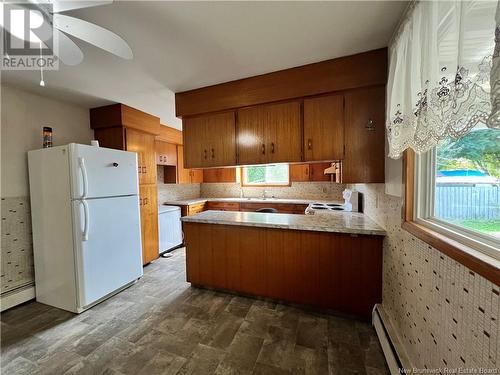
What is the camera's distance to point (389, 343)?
1419mm

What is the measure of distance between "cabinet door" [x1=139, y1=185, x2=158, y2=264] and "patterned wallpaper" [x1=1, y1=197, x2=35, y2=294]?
45.9 inches

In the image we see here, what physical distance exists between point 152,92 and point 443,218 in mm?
2892

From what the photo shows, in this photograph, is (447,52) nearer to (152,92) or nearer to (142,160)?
(152,92)

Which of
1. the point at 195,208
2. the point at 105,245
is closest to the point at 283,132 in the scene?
the point at 105,245

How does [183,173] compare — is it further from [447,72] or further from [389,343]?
[447,72]

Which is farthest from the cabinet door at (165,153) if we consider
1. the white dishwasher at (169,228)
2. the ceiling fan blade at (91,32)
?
the ceiling fan blade at (91,32)

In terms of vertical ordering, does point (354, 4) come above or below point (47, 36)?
above

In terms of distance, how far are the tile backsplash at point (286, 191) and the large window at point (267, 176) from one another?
122 millimetres

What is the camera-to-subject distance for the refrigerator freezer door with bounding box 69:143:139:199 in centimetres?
199

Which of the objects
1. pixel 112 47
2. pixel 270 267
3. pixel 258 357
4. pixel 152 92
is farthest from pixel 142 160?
pixel 258 357

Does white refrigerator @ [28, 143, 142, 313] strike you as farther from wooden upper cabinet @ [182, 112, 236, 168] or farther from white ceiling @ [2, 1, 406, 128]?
wooden upper cabinet @ [182, 112, 236, 168]

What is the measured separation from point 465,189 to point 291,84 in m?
1.58

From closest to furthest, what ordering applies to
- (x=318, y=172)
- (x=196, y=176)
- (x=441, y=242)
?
1. (x=441, y=242)
2. (x=318, y=172)
3. (x=196, y=176)

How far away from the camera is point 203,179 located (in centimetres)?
505
